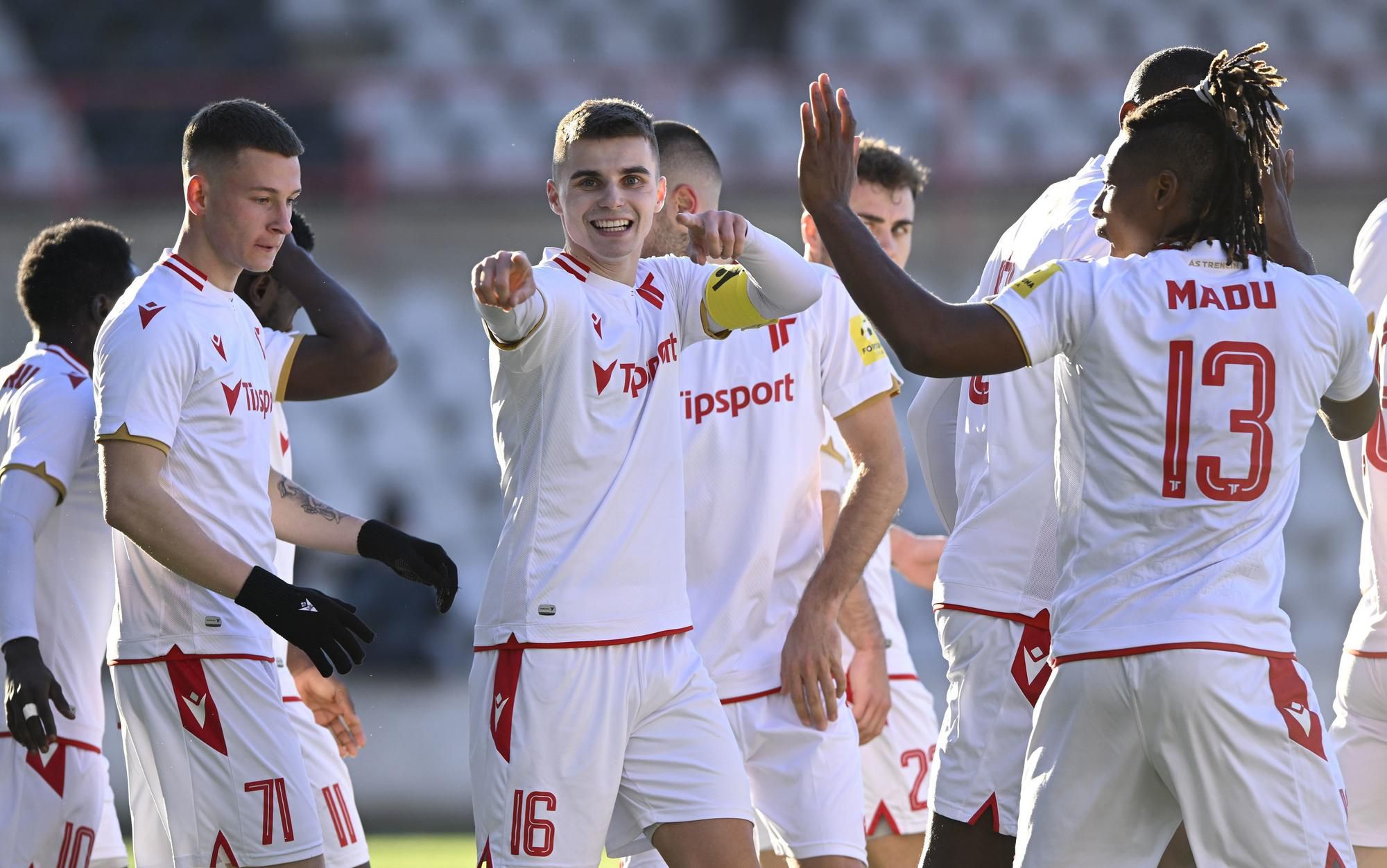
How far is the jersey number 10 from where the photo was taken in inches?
126

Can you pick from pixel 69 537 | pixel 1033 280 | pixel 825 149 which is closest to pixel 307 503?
pixel 69 537

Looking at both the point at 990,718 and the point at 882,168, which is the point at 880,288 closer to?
the point at 990,718

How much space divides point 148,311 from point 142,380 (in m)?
0.20

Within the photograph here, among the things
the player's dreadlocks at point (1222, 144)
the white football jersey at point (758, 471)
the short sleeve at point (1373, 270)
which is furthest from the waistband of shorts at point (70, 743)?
the short sleeve at point (1373, 270)

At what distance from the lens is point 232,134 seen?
14.1 feet

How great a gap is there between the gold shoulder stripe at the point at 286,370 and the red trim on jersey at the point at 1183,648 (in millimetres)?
2701

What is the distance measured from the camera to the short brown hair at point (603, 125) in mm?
3965

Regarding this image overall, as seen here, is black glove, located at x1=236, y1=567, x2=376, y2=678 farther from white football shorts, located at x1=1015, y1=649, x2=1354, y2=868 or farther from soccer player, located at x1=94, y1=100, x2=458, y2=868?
white football shorts, located at x1=1015, y1=649, x2=1354, y2=868

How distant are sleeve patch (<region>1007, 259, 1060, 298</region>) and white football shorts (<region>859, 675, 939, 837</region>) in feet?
8.33

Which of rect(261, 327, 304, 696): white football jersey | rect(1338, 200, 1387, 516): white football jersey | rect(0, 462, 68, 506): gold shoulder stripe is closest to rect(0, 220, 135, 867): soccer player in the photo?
rect(0, 462, 68, 506): gold shoulder stripe

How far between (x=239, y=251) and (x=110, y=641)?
1.06 m

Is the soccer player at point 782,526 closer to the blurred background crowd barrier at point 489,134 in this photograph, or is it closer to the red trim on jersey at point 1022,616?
the red trim on jersey at point 1022,616

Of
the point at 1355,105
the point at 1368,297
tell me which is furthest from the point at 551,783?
the point at 1355,105

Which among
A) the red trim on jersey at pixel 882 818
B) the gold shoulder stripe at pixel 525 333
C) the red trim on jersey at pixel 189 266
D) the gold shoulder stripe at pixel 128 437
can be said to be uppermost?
the red trim on jersey at pixel 189 266
